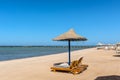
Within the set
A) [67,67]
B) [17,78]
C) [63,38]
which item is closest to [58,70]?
[67,67]

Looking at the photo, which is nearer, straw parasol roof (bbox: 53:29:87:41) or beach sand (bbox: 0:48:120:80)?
beach sand (bbox: 0:48:120:80)

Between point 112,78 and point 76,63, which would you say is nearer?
point 112,78

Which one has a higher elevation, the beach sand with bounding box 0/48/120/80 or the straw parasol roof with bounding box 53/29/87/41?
the straw parasol roof with bounding box 53/29/87/41

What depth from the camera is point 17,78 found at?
678 centimetres

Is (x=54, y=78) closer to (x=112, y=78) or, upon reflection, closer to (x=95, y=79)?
(x=95, y=79)

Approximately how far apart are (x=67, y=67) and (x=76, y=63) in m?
0.53

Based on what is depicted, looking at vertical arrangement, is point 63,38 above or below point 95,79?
above

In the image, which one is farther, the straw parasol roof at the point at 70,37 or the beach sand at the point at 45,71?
the straw parasol roof at the point at 70,37

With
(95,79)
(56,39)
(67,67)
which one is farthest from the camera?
(56,39)

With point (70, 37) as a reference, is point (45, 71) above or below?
below

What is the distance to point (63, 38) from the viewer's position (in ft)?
27.8

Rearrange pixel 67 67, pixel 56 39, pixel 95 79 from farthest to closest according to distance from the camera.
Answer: pixel 56 39 → pixel 67 67 → pixel 95 79

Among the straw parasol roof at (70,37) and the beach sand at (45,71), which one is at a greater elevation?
the straw parasol roof at (70,37)

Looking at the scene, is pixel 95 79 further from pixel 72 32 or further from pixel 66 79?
pixel 72 32
